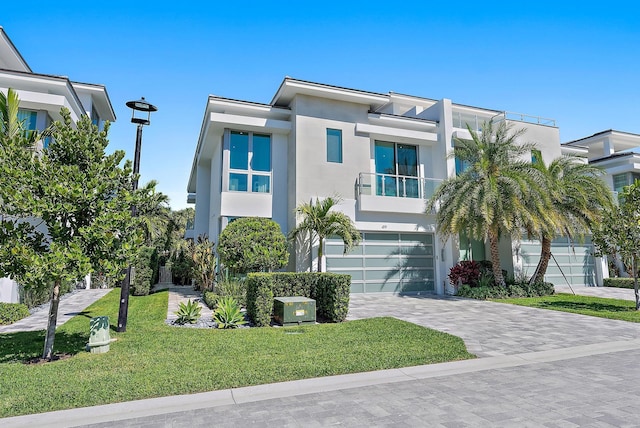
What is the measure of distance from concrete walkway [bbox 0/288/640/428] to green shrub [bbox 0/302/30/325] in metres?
8.02

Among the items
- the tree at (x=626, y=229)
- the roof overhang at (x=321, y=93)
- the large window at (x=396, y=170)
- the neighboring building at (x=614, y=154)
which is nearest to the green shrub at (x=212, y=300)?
the large window at (x=396, y=170)

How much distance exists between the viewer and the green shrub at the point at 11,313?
10344mm

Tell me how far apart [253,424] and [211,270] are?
1257 cm

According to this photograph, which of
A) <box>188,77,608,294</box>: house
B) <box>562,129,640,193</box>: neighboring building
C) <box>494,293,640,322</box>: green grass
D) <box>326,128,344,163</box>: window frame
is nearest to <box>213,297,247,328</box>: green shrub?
<box>188,77,608,294</box>: house

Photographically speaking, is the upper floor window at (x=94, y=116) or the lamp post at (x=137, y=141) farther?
the upper floor window at (x=94, y=116)

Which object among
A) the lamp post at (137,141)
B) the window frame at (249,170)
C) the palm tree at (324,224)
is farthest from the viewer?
the window frame at (249,170)

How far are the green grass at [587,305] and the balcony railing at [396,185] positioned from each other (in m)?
5.82

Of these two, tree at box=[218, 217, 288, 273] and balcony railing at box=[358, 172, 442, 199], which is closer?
tree at box=[218, 217, 288, 273]

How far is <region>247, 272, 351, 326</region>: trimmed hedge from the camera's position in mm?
9999

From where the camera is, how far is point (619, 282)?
20.1 metres

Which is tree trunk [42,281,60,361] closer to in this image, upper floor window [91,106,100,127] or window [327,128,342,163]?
window [327,128,342,163]

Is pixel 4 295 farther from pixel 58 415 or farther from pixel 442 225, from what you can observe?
pixel 442 225

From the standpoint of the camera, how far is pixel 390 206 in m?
16.7

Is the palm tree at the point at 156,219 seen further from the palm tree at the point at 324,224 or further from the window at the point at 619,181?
the window at the point at 619,181
